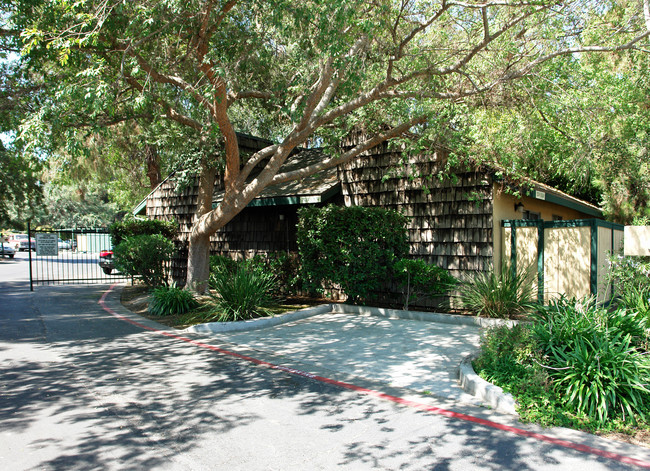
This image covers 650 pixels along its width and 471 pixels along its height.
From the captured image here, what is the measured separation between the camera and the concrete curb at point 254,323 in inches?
344

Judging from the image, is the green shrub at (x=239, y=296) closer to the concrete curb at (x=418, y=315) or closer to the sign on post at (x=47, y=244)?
the concrete curb at (x=418, y=315)

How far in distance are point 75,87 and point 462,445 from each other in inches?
316

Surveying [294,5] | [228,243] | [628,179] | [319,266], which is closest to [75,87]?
[294,5]

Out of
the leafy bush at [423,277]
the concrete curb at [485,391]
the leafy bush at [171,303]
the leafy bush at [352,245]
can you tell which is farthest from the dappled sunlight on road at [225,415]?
the leafy bush at [352,245]

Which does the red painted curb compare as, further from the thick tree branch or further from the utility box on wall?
the thick tree branch

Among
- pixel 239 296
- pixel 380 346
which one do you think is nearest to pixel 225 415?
pixel 380 346

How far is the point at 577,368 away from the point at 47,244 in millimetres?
15953

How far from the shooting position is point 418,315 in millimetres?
9812

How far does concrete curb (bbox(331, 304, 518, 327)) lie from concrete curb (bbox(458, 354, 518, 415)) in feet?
10.1

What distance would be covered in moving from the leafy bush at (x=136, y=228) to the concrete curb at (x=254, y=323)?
7.07 m

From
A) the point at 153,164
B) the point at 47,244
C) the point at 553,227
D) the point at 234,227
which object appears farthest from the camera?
the point at 153,164

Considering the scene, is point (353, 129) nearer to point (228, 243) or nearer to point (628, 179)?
point (228, 243)

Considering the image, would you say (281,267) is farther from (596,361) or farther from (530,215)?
(596,361)

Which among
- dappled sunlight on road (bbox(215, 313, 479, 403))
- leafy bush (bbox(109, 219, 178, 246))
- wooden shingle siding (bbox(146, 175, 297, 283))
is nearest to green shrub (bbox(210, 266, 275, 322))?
dappled sunlight on road (bbox(215, 313, 479, 403))
